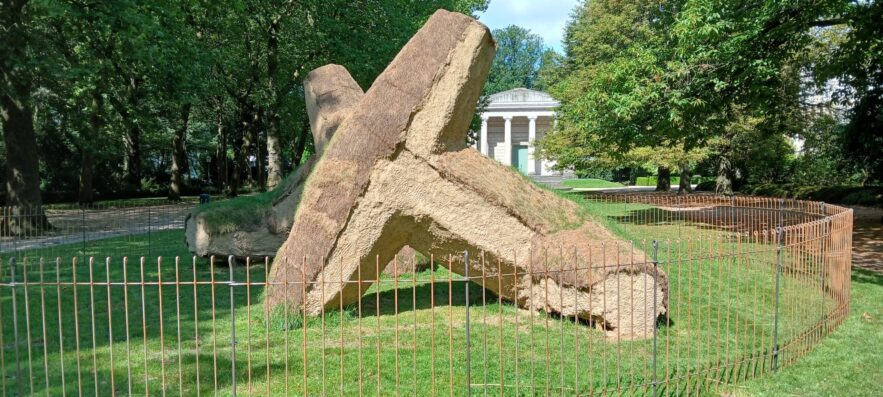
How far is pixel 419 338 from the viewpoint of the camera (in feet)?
27.4

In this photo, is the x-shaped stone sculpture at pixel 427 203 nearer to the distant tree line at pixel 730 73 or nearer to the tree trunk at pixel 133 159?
the distant tree line at pixel 730 73

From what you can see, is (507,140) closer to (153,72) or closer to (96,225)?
(153,72)

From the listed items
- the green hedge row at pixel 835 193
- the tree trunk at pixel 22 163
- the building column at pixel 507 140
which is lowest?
the green hedge row at pixel 835 193

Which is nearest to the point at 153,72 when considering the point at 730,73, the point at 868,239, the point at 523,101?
the point at 730,73

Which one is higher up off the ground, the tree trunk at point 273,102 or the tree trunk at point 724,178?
the tree trunk at point 273,102

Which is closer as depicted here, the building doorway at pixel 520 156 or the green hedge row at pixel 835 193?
the green hedge row at pixel 835 193

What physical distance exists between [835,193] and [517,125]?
41.3 meters

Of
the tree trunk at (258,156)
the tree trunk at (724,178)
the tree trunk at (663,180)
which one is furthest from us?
the tree trunk at (663,180)

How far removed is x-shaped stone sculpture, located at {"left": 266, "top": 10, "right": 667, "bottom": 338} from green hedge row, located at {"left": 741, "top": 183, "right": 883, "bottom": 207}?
69.1 feet

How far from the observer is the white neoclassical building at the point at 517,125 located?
63344 mm

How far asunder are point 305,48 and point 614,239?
23290mm

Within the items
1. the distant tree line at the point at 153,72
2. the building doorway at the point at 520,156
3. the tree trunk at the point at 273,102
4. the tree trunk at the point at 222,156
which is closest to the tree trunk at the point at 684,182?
the distant tree line at the point at 153,72

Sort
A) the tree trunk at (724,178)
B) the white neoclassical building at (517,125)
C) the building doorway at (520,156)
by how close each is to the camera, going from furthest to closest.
→ 1. the building doorway at (520,156)
2. the white neoclassical building at (517,125)
3. the tree trunk at (724,178)

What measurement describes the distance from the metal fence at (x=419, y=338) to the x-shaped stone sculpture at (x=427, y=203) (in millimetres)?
257
